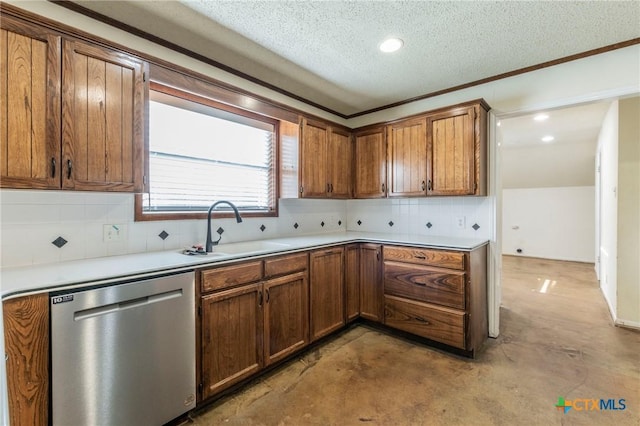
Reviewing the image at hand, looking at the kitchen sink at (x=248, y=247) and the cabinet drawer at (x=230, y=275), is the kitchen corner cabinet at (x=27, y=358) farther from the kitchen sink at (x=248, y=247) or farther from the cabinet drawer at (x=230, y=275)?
the kitchen sink at (x=248, y=247)

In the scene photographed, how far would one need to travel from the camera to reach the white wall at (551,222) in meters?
5.97

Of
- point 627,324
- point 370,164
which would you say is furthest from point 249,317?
point 627,324

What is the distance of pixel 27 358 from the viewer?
1.21m

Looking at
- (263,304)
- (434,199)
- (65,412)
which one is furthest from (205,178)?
(434,199)

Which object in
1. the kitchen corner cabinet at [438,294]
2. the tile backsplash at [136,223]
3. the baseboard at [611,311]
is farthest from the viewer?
the baseboard at [611,311]

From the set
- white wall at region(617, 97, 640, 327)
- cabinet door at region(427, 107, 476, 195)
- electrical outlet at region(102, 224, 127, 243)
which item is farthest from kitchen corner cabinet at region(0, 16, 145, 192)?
white wall at region(617, 97, 640, 327)

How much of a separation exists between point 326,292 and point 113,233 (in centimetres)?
175

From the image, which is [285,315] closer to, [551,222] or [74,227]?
[74,227]

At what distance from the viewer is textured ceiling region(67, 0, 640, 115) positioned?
5.87 ft

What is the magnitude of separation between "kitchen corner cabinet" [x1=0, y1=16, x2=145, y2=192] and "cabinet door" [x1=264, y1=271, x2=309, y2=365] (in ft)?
3.88

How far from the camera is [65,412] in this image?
1.30 m

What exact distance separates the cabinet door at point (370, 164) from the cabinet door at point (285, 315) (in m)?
1.40

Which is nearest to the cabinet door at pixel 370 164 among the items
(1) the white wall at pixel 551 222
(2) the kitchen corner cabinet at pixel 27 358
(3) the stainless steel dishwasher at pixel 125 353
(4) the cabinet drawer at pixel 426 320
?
(4) the cabinet drawer at pixel 426 320

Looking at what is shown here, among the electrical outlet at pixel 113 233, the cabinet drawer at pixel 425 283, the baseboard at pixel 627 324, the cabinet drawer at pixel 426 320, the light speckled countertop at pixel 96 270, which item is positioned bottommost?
the baseboard at pixel 627 324
